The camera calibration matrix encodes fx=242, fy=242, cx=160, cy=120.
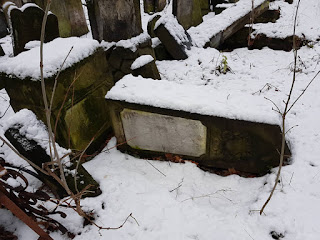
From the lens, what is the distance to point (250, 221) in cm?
206

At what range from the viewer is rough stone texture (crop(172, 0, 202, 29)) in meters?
6.10

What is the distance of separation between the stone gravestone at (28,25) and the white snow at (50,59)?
0.56 m

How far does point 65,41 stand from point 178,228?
2335mm

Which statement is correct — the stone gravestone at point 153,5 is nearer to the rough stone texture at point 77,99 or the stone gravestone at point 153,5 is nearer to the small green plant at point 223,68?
the small green plant at point 223,68

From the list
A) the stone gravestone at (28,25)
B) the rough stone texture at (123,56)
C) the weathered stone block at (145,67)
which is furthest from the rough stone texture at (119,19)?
the stone gravestone at (28,25)

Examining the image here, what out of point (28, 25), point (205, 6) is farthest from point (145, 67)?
point (205, 6)

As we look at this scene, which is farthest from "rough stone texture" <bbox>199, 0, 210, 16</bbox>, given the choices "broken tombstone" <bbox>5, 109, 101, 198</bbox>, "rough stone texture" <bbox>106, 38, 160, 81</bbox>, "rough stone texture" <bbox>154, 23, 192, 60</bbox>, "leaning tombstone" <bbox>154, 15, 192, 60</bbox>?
"broken tombstone" <bbox>5, 109, 101, 198</bbox>

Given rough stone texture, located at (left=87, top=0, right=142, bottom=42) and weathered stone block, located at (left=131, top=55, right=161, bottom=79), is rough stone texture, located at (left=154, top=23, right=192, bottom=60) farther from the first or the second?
weathered stone block, located at (left=131, top=55, right=161, bottom=79)

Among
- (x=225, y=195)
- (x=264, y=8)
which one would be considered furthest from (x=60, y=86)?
(x=264, y=8)

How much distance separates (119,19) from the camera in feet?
13.0

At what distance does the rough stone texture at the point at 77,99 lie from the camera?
2.34 m

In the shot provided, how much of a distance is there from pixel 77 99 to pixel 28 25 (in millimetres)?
1506

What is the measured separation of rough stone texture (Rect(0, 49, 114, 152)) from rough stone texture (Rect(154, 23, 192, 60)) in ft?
6.52

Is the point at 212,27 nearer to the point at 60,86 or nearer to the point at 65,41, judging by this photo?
the point at 65,41
